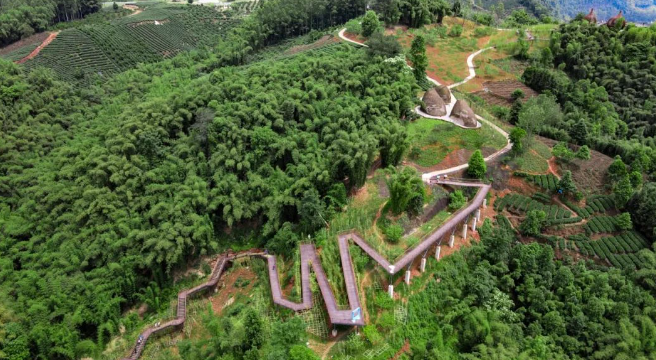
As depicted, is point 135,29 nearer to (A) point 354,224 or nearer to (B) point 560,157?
(A) point 354,224

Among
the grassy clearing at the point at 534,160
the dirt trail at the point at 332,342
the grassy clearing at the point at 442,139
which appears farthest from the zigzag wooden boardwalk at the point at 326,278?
the grassy clearing at the point at 442,139

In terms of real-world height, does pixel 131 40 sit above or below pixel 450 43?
above

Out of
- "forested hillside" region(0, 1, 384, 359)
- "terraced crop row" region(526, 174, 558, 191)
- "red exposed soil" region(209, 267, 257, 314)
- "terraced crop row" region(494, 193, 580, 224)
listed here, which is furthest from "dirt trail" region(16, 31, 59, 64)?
"terraced crop row" region(526, 174, 558, 191)

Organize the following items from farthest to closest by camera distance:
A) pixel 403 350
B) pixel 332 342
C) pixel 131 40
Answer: pixel 131 40 < pixel 403 350 < pixel 332 342

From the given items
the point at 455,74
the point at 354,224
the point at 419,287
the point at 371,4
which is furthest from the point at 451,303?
the point at 371,4

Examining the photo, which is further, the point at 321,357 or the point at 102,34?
the point at 102,34

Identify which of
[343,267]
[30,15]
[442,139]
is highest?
→ [30,15]

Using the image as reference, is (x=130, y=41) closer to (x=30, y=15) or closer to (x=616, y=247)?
(x=30, y=15)

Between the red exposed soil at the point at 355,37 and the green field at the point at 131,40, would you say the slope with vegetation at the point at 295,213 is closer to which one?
the green field at the point at 131,40

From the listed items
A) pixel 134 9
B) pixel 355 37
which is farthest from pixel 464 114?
pixel 134 9
